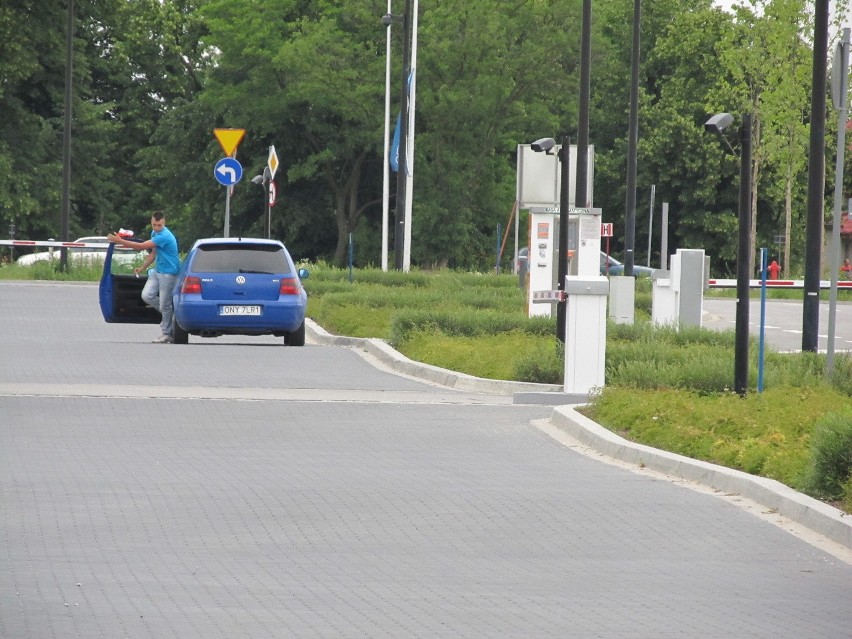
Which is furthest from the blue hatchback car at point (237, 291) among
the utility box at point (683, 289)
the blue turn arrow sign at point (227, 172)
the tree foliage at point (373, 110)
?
the tree foliage at point (373, 110)

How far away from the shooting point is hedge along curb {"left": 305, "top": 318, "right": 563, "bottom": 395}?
20.6 metres

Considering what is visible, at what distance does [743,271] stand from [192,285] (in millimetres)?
11141

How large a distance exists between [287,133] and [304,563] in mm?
68669

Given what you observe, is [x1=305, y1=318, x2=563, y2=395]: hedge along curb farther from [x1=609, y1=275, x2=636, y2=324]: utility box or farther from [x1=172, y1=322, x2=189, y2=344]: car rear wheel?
[x1=609, y1=275, x2=636, y2=324]: utility box

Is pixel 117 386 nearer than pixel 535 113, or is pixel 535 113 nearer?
pixel 117 386

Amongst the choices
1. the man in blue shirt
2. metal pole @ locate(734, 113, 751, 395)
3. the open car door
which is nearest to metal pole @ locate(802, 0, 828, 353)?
metal pole @ locate(734, 113, 751, 395)

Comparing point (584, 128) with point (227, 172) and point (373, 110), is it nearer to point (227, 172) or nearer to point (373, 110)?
point (227, 172)

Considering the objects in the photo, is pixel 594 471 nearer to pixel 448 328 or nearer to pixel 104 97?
pixel 448 328

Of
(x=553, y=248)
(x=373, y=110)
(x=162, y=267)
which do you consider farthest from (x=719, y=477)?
(x=373, y=110)

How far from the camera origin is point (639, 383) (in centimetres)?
1900

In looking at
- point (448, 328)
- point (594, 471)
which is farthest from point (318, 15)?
point (594, 471)

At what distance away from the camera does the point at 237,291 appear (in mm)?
26281

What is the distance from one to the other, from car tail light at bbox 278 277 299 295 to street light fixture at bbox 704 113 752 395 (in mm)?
10409

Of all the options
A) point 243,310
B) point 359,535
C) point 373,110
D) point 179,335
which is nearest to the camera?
point 359,535
